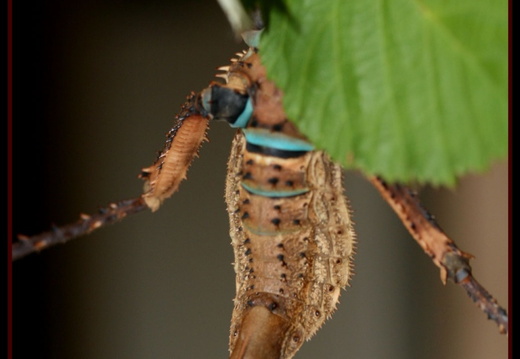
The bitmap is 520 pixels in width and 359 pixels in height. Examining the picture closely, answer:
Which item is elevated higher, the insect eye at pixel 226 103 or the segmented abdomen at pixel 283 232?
the insect eye at pixel 226 103

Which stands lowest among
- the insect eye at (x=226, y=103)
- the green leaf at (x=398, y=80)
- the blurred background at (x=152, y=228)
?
the blurred background at (x=152, y=228)

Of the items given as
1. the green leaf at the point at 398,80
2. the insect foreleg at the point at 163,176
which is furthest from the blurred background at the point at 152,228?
the green leaf at the point at 398,80

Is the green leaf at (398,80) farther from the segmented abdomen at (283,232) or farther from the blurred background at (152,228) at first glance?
the blurred background at (152,228)

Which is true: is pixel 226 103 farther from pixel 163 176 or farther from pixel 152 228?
pixel 152 228

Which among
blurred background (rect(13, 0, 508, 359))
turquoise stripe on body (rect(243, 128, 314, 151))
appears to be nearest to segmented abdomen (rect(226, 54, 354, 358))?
turquoise stripe on body (rect(243, 128, 314, 151))

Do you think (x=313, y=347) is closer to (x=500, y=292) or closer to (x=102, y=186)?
(x=500, y=292)

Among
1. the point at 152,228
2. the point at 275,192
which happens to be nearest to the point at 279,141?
the point at 275,192

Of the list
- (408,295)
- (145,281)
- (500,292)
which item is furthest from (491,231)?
(145,281)
